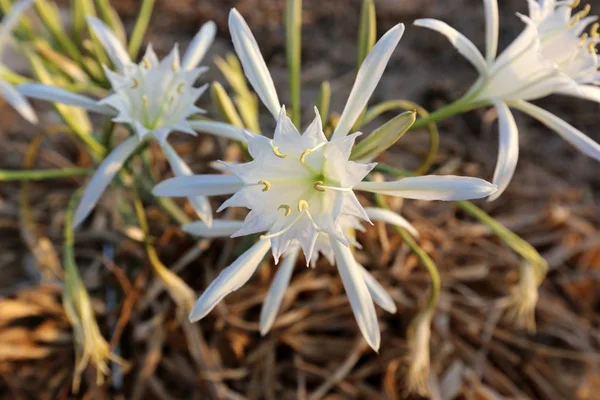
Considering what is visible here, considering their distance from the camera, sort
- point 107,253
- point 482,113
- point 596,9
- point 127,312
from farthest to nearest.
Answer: point 596,9
point 482,113
point 107,253
point 127,312

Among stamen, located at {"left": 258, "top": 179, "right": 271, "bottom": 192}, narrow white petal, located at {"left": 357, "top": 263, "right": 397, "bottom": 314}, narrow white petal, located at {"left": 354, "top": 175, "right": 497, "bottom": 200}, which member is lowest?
narrow white petal, located at {"left": 357, "top": 263, "right": 397, "bottom": 314}

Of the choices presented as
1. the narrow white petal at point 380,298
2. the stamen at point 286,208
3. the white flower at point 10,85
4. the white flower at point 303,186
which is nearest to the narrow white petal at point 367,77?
the white flower at point 303,186

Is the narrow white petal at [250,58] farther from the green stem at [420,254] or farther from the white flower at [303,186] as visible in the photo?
the green stem at [420,254]

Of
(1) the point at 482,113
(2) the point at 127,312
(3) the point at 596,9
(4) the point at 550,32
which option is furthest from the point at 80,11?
(3) the point at 596,9

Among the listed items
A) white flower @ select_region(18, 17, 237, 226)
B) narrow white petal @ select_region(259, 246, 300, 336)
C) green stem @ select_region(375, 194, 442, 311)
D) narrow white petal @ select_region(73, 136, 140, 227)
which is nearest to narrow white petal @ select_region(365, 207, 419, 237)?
green stem @ select_region(375, 194, 442, 311)

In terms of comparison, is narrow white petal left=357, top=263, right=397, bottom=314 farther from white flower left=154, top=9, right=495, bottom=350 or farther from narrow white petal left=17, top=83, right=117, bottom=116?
narrow white petal left=17, top=83, right=117, bottom=116

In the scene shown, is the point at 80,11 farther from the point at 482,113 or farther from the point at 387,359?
the point at 482,113

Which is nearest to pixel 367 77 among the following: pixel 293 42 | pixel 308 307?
pixel 293 42

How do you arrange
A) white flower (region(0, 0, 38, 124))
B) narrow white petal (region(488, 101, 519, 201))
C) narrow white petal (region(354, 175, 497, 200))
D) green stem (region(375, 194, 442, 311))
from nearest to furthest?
narrow white petal (region(354, 175, 497, 200)) → narrow white petal (region(488, 101, 519, 201)) → green stem (region(375, 194, 442, 311)) → white flower (region(0, 0, 38, 124))
